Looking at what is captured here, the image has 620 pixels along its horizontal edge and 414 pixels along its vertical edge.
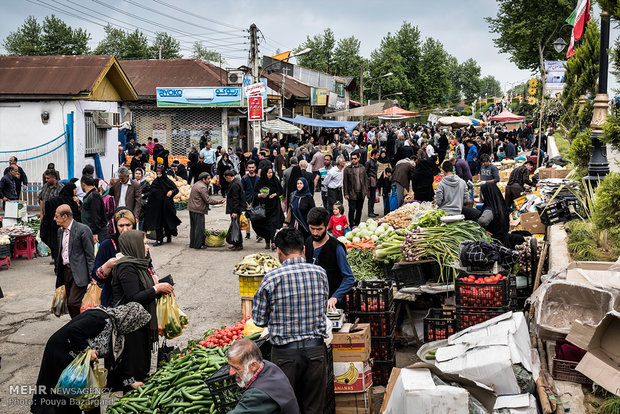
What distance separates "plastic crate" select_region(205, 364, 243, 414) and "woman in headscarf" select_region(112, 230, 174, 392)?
1.60 metres

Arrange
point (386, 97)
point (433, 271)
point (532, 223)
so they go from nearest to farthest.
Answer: point (433, 271) → point (532, 223) → point (386, 97)

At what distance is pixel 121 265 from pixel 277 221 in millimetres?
8459

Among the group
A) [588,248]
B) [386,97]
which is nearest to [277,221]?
[588,248]

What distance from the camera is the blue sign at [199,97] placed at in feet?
→ 101

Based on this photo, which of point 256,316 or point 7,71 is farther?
point 7,71

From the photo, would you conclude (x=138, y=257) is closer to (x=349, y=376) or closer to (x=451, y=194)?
(x=349, y=376)

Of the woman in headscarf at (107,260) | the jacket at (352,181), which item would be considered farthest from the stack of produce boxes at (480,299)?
the jacket at (352,181)

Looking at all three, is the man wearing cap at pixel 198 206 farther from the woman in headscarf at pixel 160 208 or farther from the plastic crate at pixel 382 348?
the plastic crate at pixel 382 348

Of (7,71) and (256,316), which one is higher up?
(7,71)

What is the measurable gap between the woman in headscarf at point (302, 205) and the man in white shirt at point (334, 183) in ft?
10.8

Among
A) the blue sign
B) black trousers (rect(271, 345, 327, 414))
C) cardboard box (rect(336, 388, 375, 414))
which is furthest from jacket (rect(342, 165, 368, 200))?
the blue sign

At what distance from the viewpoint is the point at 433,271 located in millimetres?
8445

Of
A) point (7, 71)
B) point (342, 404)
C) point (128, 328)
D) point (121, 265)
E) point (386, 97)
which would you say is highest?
point (386, 97)

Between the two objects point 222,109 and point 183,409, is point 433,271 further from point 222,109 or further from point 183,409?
point 222,109
